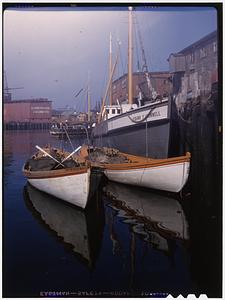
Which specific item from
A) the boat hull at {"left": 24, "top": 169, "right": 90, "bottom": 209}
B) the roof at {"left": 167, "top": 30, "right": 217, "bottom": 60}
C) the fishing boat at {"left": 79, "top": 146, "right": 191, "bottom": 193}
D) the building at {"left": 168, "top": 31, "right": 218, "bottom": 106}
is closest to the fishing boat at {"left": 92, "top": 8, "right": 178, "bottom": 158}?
the fishing boat at {"left": 79, "top": 146, "right": 191, "bottom": 193}

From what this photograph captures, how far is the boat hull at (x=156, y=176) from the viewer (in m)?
3.86

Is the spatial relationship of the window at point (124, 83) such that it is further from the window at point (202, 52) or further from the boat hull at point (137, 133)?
the window at point (202, 52)

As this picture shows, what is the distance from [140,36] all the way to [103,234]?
6.83 feet

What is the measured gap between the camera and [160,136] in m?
3.64

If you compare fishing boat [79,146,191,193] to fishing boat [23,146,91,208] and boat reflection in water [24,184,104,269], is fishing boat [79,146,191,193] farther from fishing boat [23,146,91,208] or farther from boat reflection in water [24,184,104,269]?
boat reflection in water [24,184,104,269]

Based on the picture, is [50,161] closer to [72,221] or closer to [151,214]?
[72,221]

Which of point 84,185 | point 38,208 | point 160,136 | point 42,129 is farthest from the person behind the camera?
point 84,185

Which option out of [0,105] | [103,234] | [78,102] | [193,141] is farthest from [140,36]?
[103,234]

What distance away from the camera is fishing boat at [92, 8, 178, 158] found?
135 inches

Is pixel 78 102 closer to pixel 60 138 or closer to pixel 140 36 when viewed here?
pixel 60 138

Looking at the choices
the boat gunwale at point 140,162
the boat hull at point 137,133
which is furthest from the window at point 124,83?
the boat gunwale at point 140,162

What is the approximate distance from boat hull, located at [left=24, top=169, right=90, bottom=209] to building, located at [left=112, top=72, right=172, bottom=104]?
47.5 inches

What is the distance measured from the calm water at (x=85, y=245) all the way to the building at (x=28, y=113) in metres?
0.10

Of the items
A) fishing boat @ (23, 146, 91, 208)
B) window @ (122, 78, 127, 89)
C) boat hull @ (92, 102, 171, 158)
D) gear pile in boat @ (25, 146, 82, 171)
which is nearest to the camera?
window @ (122, 78, 127, 89)
